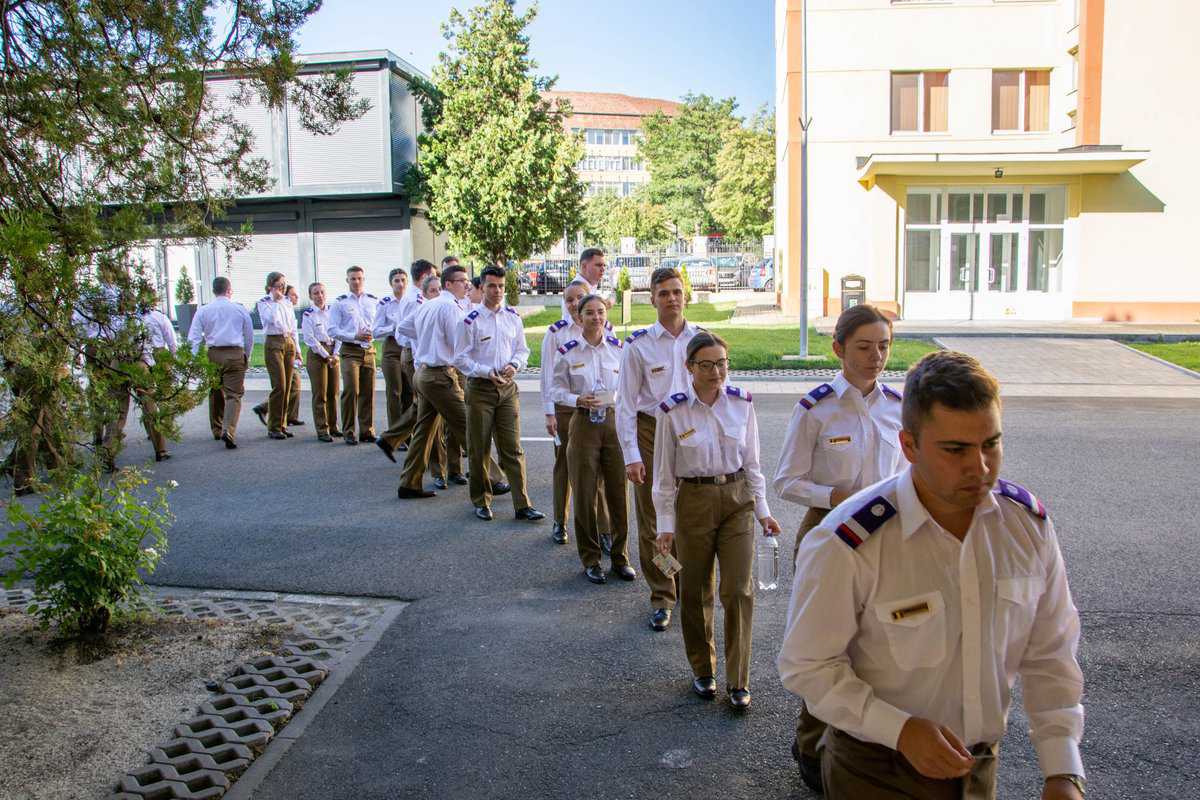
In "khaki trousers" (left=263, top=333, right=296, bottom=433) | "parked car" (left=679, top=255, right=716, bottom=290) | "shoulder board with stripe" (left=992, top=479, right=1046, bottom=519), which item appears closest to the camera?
"shoulder board with stripe" (left=992, top=479, right=1046, bottom=519)

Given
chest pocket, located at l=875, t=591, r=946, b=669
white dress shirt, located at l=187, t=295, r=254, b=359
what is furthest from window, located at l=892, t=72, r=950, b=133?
chest pocket, located at l=875, t=591, r=946, b=669

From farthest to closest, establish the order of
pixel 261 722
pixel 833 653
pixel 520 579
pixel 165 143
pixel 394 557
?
pixel 394 557 < pixel 520 579 < pixel 165 143 < pixel 261 722 < pixel 833 653

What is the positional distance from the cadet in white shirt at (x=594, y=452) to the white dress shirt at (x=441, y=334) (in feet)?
7.74

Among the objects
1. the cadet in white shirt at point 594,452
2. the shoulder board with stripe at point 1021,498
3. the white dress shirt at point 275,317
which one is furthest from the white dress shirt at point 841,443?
the white dress shirt at point 275,317

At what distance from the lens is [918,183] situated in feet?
93.5

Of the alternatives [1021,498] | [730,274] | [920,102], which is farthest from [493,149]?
[1021,498]

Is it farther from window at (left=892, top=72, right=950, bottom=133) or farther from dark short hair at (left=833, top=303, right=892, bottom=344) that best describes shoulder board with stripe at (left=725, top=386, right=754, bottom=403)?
window at (left=892, top=72, right=950, bottom=133)

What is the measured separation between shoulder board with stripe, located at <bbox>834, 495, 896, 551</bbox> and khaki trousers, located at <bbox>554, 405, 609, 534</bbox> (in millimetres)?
5254

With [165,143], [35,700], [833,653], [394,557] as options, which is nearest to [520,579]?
[394,557]

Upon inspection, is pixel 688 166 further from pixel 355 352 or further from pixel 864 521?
pixel 864 521

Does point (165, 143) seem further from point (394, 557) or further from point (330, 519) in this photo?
point (330, 519)

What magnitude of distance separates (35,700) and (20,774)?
2.76 feet

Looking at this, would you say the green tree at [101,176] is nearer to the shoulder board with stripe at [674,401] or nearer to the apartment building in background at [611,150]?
the shoulder board with stripe at [674,401]

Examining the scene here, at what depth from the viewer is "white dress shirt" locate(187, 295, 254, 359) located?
13305 millimetres
